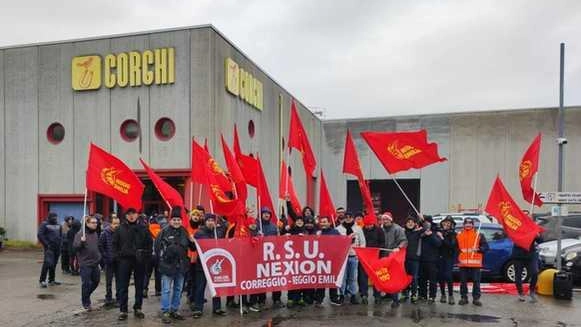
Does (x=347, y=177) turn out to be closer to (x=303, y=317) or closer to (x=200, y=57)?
(x=200, y=57)

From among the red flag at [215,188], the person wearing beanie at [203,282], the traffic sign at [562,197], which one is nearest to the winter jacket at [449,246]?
the traffic sign at [562,197]

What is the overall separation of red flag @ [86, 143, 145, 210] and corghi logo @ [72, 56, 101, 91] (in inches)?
468

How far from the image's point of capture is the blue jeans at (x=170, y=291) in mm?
8227

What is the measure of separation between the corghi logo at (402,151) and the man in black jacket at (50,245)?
7.75 m

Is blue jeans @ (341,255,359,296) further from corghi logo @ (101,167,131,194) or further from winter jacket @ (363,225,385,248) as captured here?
corghi logo @ (101,167,131,194)

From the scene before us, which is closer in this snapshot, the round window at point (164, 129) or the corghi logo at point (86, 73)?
the round window at point (164, 129)

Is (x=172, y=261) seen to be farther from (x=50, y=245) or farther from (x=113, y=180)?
(x=50, y=245)

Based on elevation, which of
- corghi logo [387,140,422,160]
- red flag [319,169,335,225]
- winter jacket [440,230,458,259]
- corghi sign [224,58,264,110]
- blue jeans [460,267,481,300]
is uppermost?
corghi sign [224,58,264,110]

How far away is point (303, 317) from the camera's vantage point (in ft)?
27.9

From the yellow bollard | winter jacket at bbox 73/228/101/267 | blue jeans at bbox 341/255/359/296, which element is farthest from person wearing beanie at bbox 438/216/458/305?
winter jacket at bbox 73/228/101/267

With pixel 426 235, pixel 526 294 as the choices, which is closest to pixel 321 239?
pixel 426 235

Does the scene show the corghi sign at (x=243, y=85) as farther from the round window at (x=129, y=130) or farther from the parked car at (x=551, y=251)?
the parked car at (x=551, y=251)

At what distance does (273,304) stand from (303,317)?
3.52 ft

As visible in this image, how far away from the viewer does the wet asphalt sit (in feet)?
26.9
